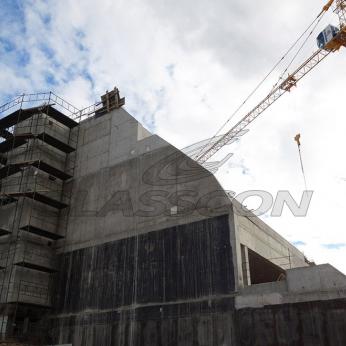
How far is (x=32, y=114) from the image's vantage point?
39219mm

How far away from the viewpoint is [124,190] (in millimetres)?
32875

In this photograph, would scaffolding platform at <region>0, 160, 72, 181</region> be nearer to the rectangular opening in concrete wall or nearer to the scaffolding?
the scaffolding

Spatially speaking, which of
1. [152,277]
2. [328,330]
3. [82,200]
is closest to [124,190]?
[82,200]

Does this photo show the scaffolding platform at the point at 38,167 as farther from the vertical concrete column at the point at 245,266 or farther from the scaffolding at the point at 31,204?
the vertical concrete column at the point at 245,266

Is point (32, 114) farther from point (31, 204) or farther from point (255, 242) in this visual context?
point (255, 242)

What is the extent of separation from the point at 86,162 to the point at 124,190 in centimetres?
680

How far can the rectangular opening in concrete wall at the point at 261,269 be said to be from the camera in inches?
1161

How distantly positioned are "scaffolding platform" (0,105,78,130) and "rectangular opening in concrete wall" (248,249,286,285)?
21.5 meters

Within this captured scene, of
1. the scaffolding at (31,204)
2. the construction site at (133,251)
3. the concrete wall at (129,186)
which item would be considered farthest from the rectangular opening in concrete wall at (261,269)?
the scaffolding at (31,204)

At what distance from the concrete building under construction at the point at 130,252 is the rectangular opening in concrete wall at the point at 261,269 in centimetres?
16

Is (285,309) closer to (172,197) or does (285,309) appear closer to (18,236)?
(172,197)

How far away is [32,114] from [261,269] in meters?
24.7

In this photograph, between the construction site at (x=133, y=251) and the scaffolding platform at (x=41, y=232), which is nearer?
the construction site at (x=133, y=251)

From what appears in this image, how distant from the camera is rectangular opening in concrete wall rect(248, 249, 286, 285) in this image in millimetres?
29478
